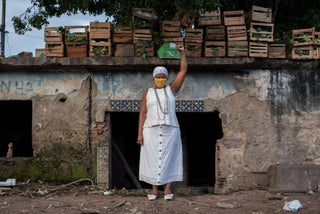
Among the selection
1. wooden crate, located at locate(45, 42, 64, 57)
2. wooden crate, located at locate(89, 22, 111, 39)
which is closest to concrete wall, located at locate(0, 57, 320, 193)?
wooden crate, located at locate(45, 42, 64, 57)

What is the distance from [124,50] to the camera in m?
6.45

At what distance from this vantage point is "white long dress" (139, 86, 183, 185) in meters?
5.15

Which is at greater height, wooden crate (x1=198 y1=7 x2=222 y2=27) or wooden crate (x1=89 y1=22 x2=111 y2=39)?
wooden crate (x1=198 y1=7 x2=222 y2=27)

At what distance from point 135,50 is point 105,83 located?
838 mm

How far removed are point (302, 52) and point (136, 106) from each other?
3.22 meters

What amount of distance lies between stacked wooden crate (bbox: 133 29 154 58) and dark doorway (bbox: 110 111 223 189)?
295 centimetres

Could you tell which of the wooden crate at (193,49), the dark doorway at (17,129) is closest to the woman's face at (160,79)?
the wooden crate at (193,49)

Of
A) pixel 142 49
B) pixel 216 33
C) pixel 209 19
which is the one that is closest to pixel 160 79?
pixel 142 49

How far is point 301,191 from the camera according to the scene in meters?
6.01

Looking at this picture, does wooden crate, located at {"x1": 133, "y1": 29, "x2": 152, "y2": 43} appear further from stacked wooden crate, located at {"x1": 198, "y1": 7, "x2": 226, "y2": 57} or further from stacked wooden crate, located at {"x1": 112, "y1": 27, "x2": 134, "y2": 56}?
stacked wooden crate, located at {"x1": 198, "y1": 7, "x2": 226, "y2": 57}

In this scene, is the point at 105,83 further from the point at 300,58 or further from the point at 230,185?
the point at 300,58

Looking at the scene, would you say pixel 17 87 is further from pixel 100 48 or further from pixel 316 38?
pixel 316 38

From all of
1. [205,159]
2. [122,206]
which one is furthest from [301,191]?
[205,159]

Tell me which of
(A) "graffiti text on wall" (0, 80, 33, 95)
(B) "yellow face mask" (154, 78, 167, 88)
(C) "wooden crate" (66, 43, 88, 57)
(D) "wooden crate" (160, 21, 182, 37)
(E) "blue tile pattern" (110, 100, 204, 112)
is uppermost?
(D) "wooden crate" (160, 21, 182, 37)
